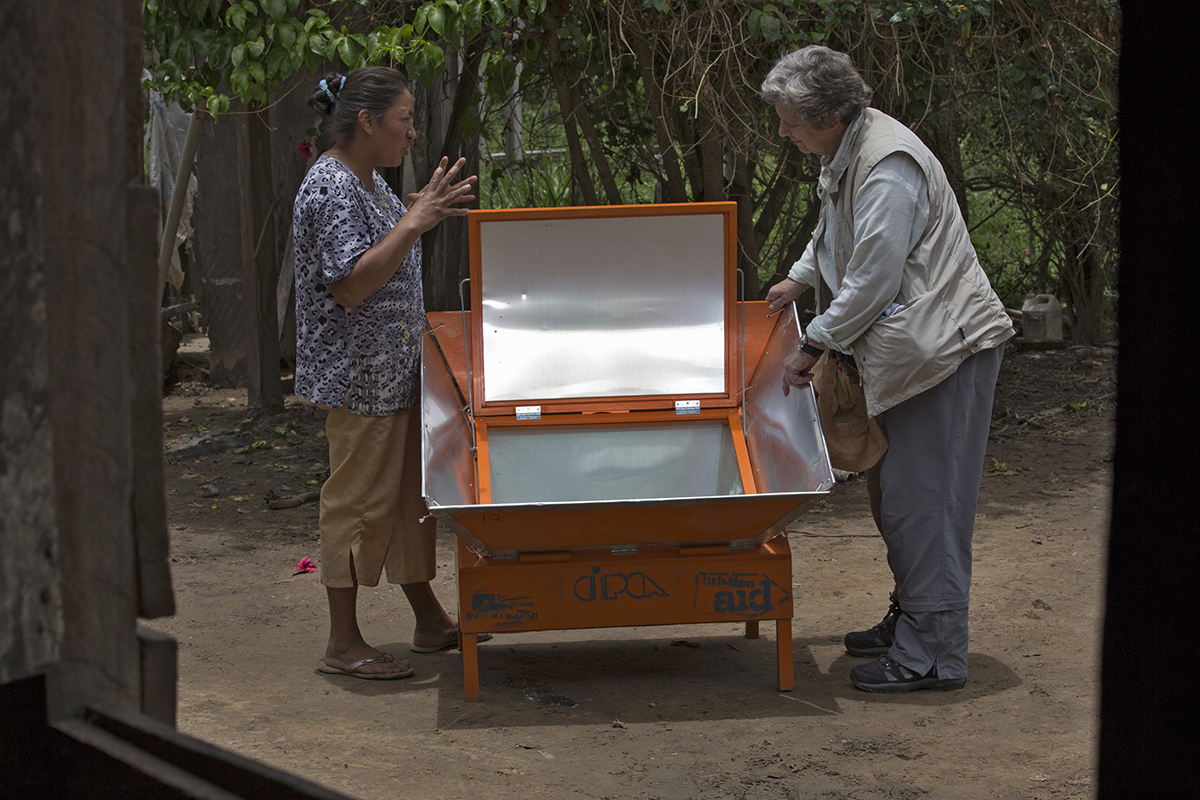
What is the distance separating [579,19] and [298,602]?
2879 millimetres

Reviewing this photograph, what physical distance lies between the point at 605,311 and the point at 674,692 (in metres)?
1.28

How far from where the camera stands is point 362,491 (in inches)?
143

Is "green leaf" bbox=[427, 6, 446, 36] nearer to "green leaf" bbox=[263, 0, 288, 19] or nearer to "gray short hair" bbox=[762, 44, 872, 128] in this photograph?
"green leaf" bbox=[263, 0, 288, 19]

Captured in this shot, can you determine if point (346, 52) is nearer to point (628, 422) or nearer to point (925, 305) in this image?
point (628, 422)

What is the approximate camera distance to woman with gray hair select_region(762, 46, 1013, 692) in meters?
3.33

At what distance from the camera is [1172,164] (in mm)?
1054

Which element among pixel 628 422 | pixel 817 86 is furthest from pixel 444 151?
pixel 817 86

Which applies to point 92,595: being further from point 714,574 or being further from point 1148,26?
point 714,574

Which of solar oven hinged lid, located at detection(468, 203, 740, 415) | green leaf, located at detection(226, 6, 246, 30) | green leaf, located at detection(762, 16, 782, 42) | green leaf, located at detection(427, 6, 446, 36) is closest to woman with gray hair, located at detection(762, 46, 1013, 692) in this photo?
solar oven hinged lid, located at detection(468, 203, 740, 415)

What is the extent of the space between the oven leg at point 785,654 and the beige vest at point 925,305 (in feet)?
2.25

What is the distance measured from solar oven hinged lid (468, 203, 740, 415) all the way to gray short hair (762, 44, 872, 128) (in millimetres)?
557

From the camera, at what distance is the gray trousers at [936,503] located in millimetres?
3428

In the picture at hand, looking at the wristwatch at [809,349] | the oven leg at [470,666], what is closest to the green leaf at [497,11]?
the wristwatch at [809,349]

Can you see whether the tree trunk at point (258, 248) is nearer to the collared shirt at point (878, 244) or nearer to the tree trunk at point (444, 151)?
the tree trunk at point (444, 151)
